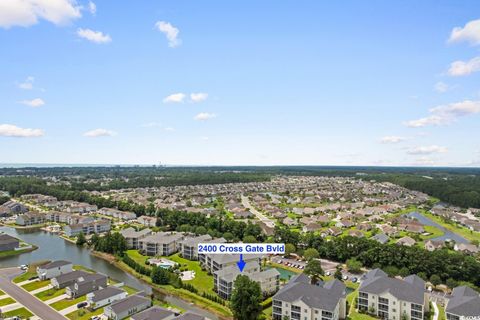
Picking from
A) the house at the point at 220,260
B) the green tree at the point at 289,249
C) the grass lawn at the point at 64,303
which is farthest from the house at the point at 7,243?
the green tree at the point at 289,249

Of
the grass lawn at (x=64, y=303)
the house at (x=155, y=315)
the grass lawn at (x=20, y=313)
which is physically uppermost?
the house at (x=155, y=315)

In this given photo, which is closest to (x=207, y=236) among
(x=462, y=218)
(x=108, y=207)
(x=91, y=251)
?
(x=91, y=251)

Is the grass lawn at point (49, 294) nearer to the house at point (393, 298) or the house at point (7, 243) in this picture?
the house at point (7, 243)

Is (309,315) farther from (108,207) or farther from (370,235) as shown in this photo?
(108,207)

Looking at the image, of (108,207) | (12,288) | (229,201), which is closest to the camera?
(12,288)

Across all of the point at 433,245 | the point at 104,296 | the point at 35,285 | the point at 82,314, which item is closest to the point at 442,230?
the point at 433,245

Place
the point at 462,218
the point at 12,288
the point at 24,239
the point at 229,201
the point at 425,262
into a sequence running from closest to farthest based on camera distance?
1. the point at 12,288
2. the point at 425,262
3. the point at 24,239
4. the point at 462,218
5. the point at 229,201

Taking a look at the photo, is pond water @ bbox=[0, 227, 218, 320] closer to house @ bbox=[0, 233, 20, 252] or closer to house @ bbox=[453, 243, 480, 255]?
house @ bbox=[0, 233, 20, 252]
